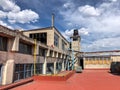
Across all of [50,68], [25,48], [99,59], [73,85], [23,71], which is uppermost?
[25,48]

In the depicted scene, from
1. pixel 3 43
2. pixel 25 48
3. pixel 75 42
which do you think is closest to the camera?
pixel 3 43

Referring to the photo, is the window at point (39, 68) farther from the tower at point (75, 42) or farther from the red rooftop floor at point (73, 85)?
the tower at point (75, 42)

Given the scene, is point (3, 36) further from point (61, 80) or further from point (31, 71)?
point (61, 80)

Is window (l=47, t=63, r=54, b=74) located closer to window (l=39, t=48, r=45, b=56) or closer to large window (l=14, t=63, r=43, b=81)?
window (l=39, t=48, r=45, b=56)

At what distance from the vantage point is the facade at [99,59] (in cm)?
4344

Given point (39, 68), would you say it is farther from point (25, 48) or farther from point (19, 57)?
point (19, 57)

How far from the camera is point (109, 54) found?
43.6 meters

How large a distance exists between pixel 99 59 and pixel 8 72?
1330 inches

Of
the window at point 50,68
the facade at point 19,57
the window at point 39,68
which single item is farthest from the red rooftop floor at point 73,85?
the window at point 50,68

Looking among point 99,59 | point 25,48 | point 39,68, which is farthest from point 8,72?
point 99,59

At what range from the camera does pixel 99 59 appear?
44.0 meters

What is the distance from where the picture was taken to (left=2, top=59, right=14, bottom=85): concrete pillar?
45.1 ft

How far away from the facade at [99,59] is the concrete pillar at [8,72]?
32.6m

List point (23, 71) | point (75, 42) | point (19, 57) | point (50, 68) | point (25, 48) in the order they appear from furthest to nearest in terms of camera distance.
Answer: point (75, 42) < point (50, 68) < point (25, 48) < point (23, 71) < point (19, 57)
